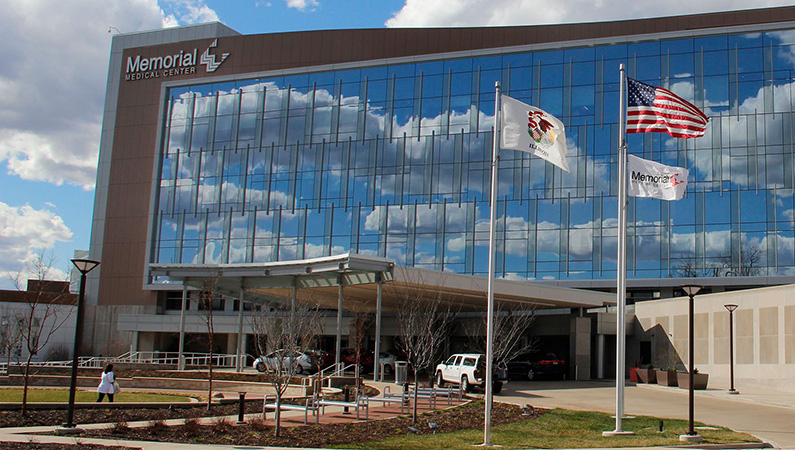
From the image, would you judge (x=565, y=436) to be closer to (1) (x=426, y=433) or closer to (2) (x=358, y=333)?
(1) (x=426, y=433)

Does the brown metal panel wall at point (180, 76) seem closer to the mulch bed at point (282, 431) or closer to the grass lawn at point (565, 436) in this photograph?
the grass lawn at point (565, 436)

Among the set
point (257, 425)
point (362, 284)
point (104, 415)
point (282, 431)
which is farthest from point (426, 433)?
point (362, 284)

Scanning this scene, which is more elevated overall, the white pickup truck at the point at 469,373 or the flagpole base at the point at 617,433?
the white pickup truck at the point at 469,373

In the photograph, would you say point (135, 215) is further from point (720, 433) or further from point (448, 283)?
point (720, 433)

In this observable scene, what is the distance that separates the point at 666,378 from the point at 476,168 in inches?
1064

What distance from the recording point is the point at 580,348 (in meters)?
45.9

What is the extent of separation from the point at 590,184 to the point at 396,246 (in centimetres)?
1604

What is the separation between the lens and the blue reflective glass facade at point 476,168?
5634cm

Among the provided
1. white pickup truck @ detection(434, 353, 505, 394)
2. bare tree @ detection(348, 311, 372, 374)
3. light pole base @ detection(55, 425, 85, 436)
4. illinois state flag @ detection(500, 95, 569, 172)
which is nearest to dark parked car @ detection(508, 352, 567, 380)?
bare tree @ detection(348, 311, 372, 374)

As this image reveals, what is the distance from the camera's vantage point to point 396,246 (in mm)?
63719

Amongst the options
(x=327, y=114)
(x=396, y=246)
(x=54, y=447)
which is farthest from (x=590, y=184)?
(x=54, y=447)

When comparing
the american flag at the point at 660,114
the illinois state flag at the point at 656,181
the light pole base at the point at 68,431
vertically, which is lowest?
the light pole base at the point at 68,431

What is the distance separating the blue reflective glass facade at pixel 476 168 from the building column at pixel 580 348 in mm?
12906

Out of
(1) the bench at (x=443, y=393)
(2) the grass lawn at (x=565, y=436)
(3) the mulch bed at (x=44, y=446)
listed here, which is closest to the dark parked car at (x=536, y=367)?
(1) the bench at (x=443, y=393)
